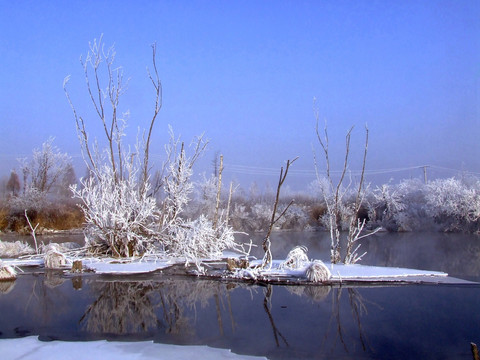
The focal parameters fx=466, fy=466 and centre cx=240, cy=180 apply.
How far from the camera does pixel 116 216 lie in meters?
12.8

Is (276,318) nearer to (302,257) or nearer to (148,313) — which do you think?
(148,313)

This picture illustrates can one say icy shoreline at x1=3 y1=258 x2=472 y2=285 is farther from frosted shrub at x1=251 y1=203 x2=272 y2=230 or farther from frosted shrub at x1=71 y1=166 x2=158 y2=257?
frosted shrub at x1=251 y1=203 x2=272 y2=230

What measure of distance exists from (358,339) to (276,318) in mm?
1406

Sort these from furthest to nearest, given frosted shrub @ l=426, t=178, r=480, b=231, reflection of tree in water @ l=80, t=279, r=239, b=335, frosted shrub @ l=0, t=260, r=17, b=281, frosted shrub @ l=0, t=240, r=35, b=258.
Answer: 1. frosted shrub @ l=426, t=178, r=480, b=231
2. frosted shrub @ l=0, t=240, r=35, b=258
3. frosted shrub @ l=0, t=260, r=17, b=281
4. reflection of tree in water @ l=80, t=279, r=239, b=335

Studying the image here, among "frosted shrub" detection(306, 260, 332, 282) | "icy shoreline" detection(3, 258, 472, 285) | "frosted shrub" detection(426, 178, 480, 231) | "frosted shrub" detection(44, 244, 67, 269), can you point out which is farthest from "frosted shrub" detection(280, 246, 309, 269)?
"frosted shrub" detection(426, 178, 480, 231)

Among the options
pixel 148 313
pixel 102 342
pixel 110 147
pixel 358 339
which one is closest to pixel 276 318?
pixel 358 339

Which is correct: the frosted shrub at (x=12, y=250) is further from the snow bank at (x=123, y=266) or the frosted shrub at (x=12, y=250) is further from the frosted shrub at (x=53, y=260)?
the snow bank at (x=123, y=266)

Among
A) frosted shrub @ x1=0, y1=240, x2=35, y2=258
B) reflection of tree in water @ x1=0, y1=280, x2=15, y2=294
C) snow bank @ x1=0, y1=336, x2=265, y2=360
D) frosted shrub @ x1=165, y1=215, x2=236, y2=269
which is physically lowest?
snow bank @ x1=0, y1=336, x2=265, y2=360

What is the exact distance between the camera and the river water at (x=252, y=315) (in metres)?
5.84

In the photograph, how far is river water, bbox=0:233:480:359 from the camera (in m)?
5.84

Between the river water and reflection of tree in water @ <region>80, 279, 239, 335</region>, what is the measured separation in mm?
16

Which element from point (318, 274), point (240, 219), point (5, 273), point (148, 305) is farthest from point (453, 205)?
point (5, 273)

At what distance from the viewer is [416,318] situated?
7133 mm

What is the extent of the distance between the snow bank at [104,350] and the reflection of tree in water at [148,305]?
26.7 inches
